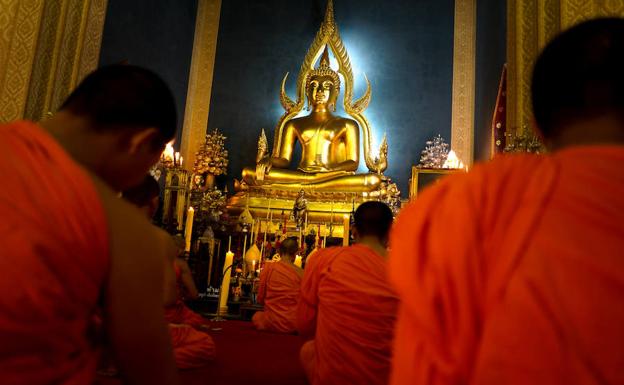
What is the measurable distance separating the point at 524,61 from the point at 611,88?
11.5ft

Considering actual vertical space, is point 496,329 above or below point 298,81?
below

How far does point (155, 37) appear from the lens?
24.7 feet

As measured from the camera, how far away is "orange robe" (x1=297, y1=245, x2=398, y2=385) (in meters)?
2.10

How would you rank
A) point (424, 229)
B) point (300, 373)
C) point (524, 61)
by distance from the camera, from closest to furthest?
point (424, 229) → point (300, 373) → point (524, 61)

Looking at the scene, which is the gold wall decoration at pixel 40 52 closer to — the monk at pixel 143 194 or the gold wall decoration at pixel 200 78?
the monk at pixel 143 194

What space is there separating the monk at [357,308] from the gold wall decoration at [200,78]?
7.08m

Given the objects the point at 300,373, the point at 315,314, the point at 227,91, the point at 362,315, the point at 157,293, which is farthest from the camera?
the point at 227,91

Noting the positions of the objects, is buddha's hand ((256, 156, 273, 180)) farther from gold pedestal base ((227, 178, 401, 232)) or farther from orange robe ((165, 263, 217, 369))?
orange robe ((165, 263, 217, 369))

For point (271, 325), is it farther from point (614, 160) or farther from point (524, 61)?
point (614, 160)

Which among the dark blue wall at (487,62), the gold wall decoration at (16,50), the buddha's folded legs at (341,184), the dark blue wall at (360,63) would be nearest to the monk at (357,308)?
the gold wall decoration at (16,50)

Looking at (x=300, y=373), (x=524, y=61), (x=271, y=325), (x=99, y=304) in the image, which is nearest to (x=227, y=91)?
(x=271, y=325)

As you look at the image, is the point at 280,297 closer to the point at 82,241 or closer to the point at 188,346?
the point at 188,346

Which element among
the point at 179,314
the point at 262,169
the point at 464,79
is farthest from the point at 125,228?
the point at 464,79

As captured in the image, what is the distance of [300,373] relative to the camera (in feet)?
10.1
